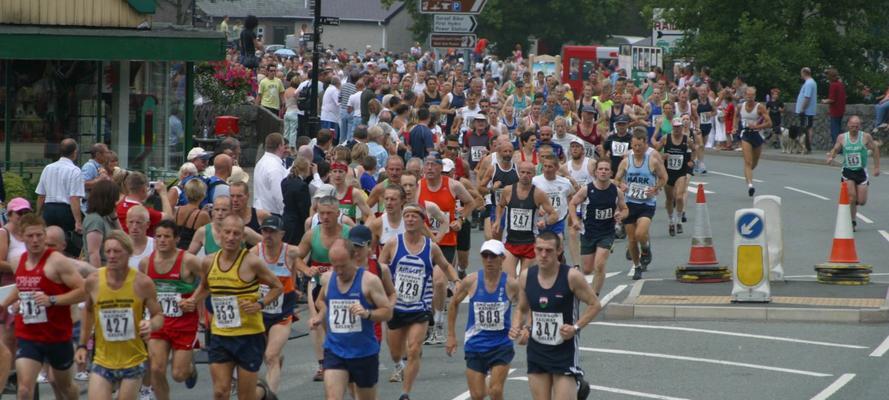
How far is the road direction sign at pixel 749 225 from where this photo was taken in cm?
1675

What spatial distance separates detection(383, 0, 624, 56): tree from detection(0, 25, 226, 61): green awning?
53.9 m

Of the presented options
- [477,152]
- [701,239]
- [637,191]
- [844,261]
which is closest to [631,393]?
[701,239]

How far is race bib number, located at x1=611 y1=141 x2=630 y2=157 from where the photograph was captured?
72.0 feet

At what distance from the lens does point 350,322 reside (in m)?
10.8

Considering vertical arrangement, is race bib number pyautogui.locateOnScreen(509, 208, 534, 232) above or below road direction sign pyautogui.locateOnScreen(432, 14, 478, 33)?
below

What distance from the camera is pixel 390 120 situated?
78.4ft

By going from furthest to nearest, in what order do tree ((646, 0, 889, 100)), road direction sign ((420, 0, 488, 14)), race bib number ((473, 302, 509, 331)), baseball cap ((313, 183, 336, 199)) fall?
tree ((646, 0, 889, 100)) → road direction sign ((420, 0, 488, 14)) → baseball cap ((313, 183, 336, 199)) → race bib number ((473, 302, 509, 331))

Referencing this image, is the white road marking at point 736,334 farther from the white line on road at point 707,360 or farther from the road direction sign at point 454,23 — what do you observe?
the road direction sign at point 454,23

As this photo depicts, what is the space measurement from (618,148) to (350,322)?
461 inches

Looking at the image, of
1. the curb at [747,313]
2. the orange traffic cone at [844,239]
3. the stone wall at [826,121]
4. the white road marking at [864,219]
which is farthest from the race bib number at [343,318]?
the stone wall at [826,121]

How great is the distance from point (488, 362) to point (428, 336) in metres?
3.91

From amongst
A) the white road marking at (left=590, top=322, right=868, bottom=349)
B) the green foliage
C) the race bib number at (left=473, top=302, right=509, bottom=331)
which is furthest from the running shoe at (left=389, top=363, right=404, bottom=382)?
the green foliage

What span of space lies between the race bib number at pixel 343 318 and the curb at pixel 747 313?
5979 millimetres

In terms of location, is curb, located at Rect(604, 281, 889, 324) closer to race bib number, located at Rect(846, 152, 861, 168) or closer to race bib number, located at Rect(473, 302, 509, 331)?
race bib number, located at Rect(473, 302, 509, 331)
